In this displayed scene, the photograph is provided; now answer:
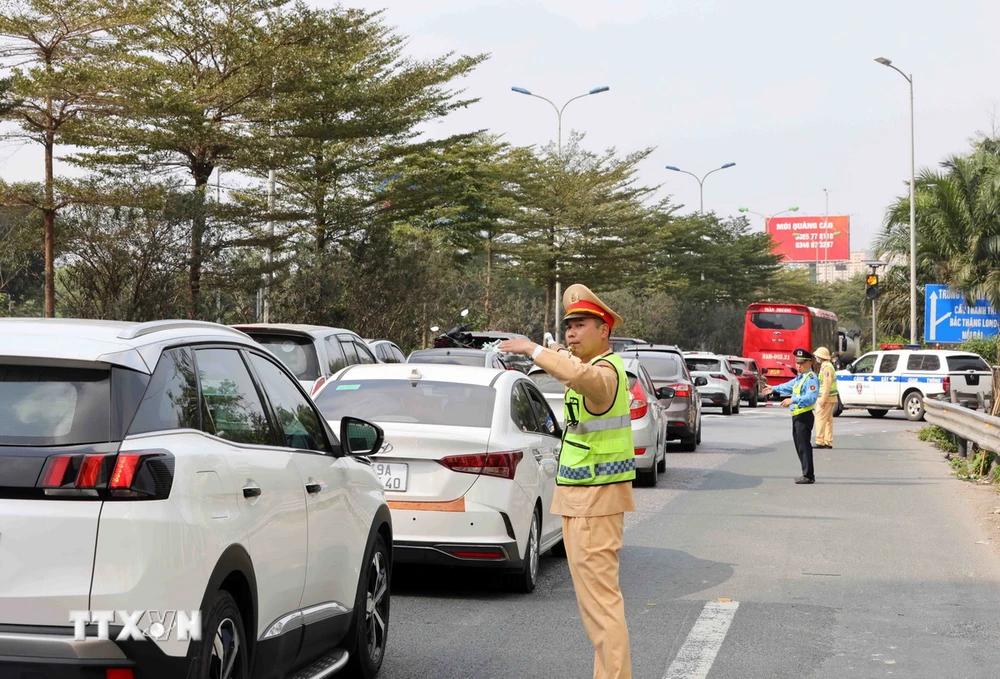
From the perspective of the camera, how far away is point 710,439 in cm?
2506

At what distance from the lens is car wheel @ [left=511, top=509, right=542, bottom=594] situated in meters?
8.60

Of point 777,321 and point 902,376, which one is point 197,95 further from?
point 777,321

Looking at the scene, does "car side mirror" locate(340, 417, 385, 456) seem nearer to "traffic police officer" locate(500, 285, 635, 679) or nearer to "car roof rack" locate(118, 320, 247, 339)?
"traffic police officer" locate(500, 285, 635, 679)

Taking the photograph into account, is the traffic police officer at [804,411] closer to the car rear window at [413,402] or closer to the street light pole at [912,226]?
the car rear window at [413,402]

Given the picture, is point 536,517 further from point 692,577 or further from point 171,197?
point 171,197

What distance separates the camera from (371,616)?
244 inches

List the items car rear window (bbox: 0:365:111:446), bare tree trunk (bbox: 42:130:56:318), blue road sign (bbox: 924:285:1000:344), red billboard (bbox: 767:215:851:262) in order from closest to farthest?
car rear window (bbox: 0:365:111:446) < bare tree trunk (bbox: 42:130:56:318) < blue road sign (bbox: 924:285:1000:344) < red billboard (bbox: 767:215:851:262)

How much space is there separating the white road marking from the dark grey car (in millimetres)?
12412

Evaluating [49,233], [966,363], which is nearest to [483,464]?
[49,233]

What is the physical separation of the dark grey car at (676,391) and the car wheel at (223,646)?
16297mm

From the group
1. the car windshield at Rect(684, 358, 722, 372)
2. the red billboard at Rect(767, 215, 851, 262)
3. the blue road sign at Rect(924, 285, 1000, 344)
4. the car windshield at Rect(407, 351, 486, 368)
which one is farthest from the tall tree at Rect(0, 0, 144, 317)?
the red billboard at Rect(767, 215, 851, 262)

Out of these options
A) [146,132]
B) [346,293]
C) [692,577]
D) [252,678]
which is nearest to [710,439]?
[346,293]

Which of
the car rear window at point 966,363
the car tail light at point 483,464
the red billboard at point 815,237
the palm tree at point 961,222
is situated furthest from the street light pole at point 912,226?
the red billboard at point 815,237

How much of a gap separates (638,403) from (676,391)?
16.0 feet
